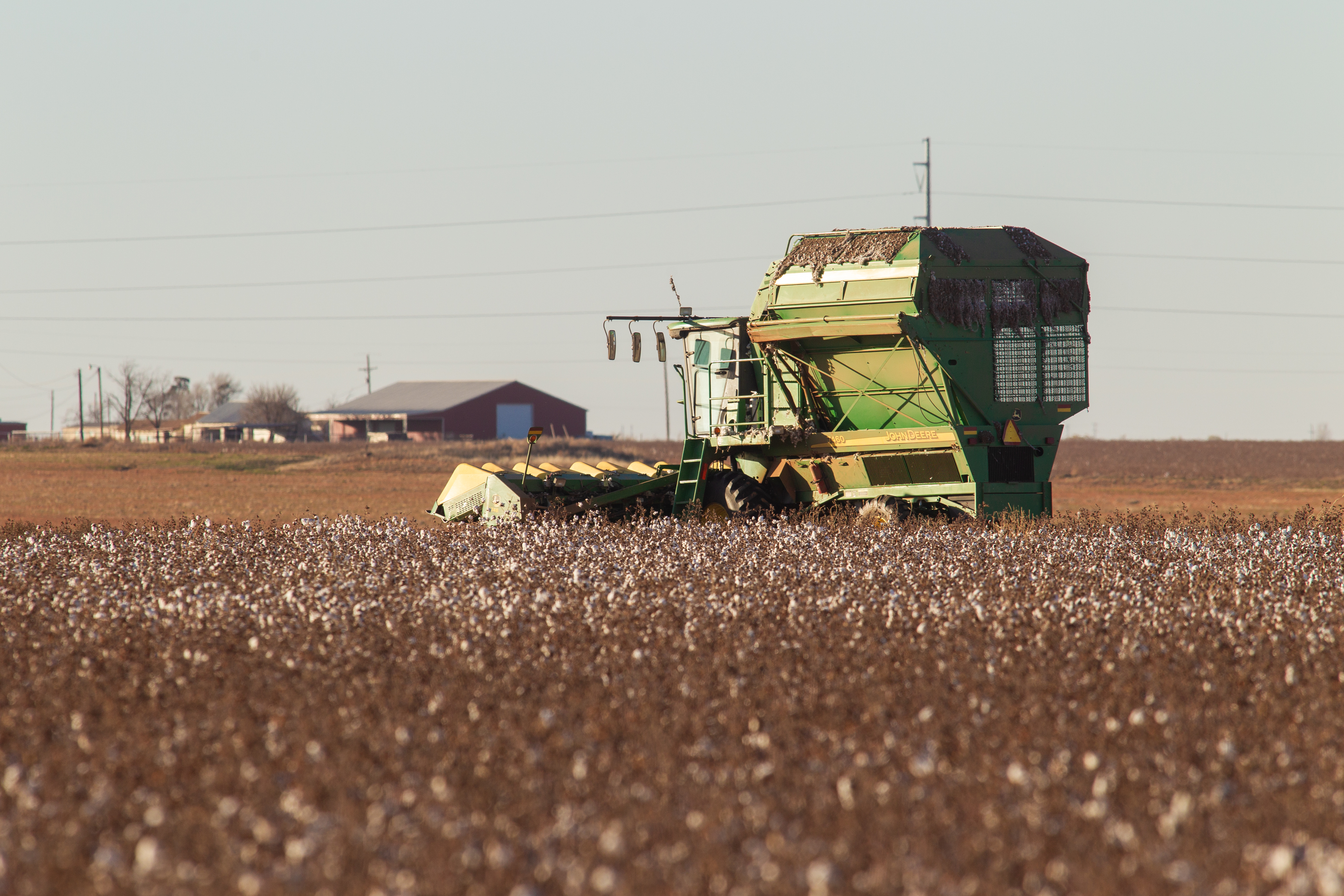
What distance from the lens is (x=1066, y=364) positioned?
53.2 ft

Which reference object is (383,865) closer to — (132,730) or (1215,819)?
(132,730)

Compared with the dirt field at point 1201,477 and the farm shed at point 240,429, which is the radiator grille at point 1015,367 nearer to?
the dirt field at point 1201,477

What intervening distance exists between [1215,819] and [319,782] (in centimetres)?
314

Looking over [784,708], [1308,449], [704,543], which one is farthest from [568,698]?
[1308,449]

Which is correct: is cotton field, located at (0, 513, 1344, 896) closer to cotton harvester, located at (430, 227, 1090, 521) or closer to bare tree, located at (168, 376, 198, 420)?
cotton harvester, located at (430, 227, 1090, 521)

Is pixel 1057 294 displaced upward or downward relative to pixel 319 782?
upward

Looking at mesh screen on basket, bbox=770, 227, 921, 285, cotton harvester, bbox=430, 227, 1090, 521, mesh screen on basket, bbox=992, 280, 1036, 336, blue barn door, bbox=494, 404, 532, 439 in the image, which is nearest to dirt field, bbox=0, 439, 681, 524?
cotton harvester, bbox=430, 227, 1090, 521

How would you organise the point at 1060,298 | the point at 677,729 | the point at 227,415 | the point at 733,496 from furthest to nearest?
the point at 227,415, the point at 733,496, the point at 1060,298, the point at 677,729

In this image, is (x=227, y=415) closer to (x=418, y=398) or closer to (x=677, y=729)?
(x=418, y=398)

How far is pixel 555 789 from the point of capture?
503cm

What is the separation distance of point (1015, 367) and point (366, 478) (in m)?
33.2

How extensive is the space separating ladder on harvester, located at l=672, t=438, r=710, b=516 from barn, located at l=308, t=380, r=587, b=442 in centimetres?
6749

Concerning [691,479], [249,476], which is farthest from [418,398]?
[691,479]

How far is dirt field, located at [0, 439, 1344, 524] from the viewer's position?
29219mm
